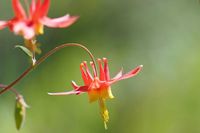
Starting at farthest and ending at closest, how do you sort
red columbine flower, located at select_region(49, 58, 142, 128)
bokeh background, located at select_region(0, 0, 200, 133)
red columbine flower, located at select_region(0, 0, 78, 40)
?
bokeh background, located at select_region(0, 0, 200, 133), red columbine flower, located at select_region(49, 58, 142, 128), red columbine flower, located at select_region(0, 0, 78, 40)

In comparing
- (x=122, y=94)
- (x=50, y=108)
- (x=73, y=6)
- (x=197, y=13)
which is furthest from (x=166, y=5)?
(x=50, y=108)

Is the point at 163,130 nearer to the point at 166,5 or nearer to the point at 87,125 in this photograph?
the point at 87,125

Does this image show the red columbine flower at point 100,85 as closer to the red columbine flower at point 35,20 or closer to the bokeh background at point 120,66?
the red columbine flower at point 35,20

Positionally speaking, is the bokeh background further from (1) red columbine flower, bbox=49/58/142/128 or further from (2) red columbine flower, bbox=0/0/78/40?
(2) red columbine flower, bbox=0/0/78/40

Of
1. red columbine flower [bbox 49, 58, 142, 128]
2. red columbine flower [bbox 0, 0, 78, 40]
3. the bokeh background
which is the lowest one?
red columbine flower [bbox 49, 58, 142, 128]

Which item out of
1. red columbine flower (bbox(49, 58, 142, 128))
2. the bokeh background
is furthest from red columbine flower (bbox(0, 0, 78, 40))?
the bokeh background

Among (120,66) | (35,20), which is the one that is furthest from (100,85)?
(120,66)

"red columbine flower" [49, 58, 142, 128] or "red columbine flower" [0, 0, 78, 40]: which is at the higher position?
"red columbine flower" [0, 0, 78, 40]

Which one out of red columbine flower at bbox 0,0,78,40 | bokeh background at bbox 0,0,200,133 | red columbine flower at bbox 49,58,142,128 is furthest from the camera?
bokeh background at bbox 0,0,200,133
